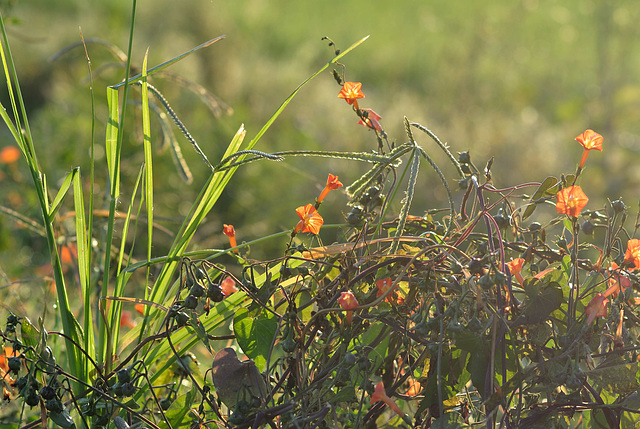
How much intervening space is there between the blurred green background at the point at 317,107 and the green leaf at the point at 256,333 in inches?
32.2

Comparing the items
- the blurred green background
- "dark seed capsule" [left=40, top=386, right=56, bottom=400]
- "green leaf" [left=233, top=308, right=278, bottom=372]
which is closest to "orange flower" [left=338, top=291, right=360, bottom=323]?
"green leaf" [left=233, top=308, right=278, bottom=372]

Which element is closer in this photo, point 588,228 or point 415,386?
point 588,228

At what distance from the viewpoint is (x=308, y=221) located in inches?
34.3

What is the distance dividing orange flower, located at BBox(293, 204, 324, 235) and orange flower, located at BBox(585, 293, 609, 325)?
0.34 metres

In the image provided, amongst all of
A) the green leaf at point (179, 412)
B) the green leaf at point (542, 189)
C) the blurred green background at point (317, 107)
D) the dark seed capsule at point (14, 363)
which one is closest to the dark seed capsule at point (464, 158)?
the green leaf at point (542, 189)

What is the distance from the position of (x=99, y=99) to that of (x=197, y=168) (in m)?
0.87

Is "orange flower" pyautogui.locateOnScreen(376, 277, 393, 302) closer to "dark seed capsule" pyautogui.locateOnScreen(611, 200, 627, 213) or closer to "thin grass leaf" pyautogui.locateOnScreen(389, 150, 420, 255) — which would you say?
"thin grass leaf" pyautogui.locateOnScreen(389, 150, 420, 255)

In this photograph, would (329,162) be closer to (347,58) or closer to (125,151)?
(125,151)

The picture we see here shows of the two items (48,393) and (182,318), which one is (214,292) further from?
(48,393)

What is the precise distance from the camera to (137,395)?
3.07 feet

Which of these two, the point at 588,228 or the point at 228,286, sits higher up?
the point at 588,228

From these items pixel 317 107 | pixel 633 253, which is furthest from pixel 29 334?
pixel 317 107

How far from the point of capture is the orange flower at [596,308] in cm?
75

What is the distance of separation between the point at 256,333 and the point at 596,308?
41cm
